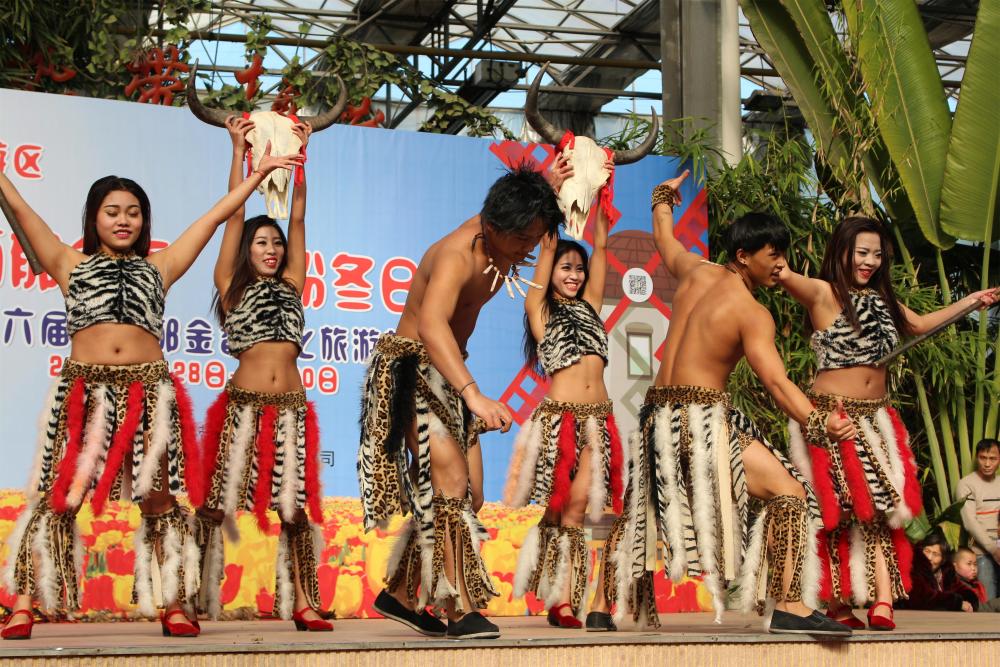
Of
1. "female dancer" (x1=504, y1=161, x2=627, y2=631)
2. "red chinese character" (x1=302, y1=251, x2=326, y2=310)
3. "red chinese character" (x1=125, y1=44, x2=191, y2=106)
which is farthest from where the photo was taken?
"red chinese character" (x1=125, y1=44, x2=191, y2=106)

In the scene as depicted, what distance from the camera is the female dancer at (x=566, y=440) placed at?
479 cm

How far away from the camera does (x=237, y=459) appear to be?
439 centimetres

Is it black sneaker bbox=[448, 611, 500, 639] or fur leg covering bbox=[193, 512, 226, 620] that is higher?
fur leg covering bbox=[193, 512, 226, 620]

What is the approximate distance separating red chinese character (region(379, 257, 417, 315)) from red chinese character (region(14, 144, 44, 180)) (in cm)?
159

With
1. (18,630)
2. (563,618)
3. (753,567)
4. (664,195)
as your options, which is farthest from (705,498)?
(18,630)

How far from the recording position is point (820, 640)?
3.70 m

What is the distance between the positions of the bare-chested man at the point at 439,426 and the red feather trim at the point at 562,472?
1107mm

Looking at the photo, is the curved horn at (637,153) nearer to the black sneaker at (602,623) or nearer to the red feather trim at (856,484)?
the red feather trim at (856,484)

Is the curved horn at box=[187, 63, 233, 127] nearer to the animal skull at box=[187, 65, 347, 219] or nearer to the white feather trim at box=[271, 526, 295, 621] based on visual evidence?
the animal skull at box=[187, 65, 347, 219]

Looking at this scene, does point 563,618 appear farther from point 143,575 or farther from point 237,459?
point 143,575

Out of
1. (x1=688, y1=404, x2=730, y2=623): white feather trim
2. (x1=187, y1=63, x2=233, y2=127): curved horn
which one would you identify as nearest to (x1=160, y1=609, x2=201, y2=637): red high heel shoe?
(x1=688, y1=404, x2=730, y2=623): white feather trim

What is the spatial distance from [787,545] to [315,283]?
2868mm

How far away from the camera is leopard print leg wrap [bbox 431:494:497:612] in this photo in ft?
11.6

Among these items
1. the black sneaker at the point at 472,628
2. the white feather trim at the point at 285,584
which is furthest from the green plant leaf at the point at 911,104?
the black sneaker at the point at 472,628
